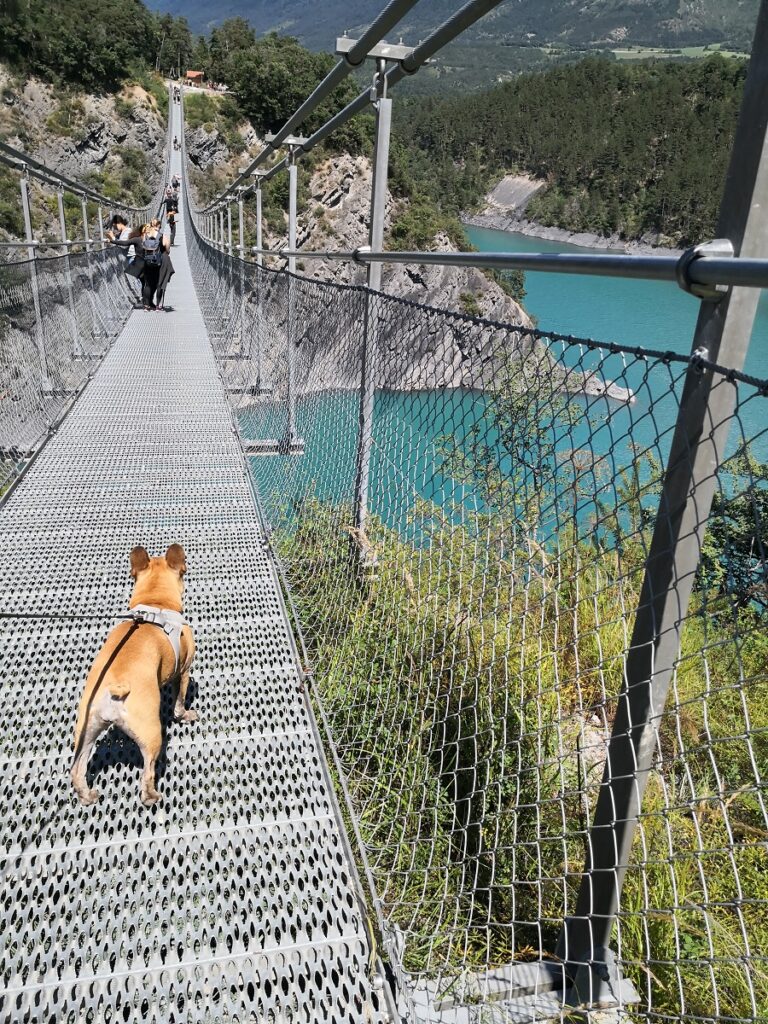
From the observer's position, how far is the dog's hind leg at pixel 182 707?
6.92ft

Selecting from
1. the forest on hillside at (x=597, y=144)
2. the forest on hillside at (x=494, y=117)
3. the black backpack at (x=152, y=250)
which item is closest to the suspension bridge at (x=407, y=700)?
the black backpack at (x=152, y=250)

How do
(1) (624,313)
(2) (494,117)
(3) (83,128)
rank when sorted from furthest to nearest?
(2) (494,117) < (3) (83,128) < (1) (624,313)

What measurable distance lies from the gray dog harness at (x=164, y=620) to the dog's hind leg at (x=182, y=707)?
0.28 ft

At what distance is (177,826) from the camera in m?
1.79

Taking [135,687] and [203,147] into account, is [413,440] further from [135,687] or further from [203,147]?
[203,147]

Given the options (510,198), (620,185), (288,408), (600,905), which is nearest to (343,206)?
(620,185)

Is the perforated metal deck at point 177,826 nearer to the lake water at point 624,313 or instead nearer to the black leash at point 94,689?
the black leash at point 94,689

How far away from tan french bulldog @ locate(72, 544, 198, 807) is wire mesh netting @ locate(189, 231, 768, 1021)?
512 mm

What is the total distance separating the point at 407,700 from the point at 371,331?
134 cm

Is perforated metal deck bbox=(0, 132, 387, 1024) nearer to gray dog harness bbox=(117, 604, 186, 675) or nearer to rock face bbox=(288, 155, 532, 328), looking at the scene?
gray dog harness bbox=(117, 604, 186, 675)

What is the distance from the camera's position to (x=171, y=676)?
79.3 inches

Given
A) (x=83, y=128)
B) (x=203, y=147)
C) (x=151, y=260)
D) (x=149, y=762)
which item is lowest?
(x=149, y=762)

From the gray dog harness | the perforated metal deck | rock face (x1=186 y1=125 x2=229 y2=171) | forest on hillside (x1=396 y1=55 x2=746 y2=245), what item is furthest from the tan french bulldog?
rock face (x1=186 y1=125 x2=229 y2=171)

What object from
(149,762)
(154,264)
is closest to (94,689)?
(149,762)
